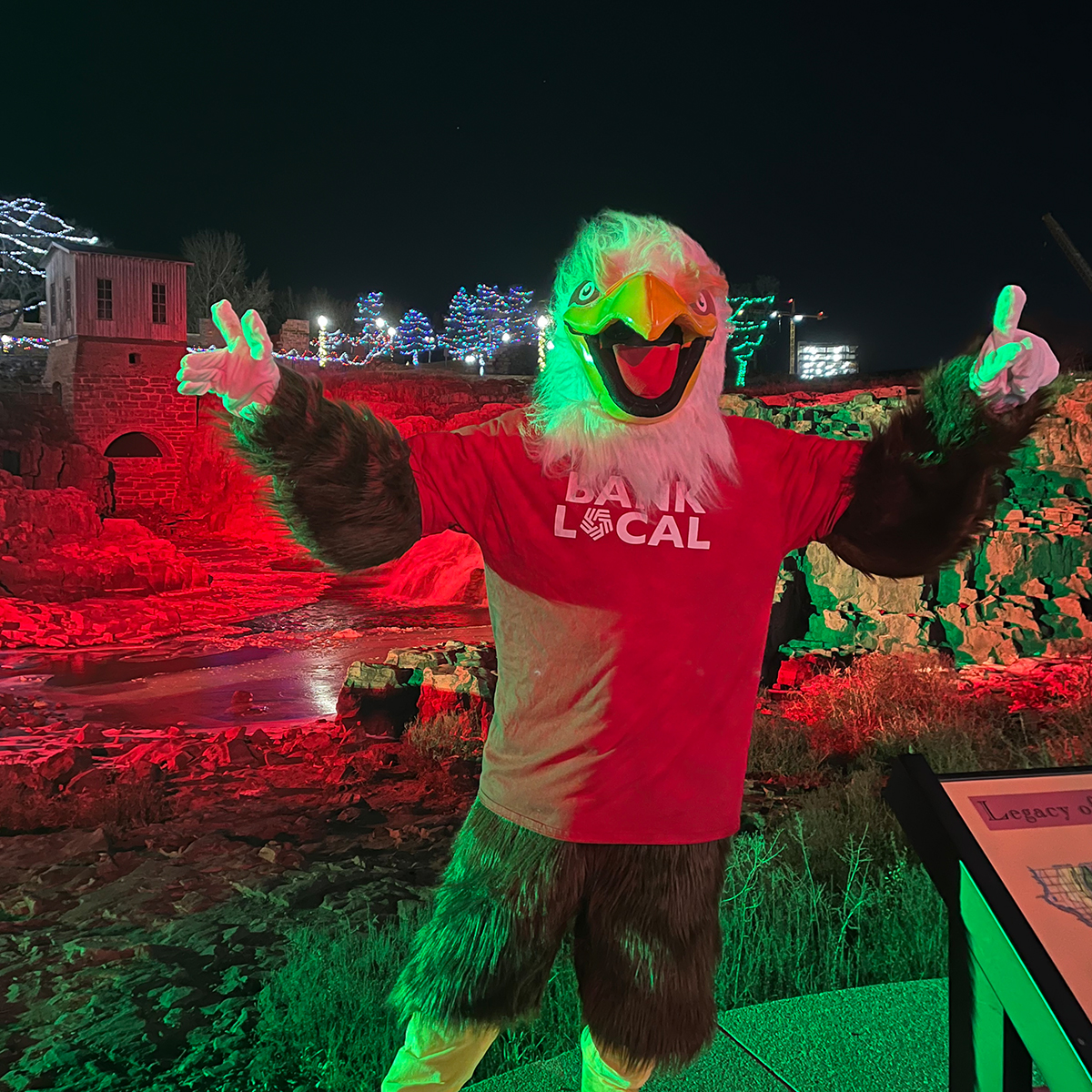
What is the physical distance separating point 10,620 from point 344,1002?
12.3 feet

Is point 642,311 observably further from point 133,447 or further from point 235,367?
point 133,447

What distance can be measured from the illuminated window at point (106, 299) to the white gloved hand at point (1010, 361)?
19.2 feet

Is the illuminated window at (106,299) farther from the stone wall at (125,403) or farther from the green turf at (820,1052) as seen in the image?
the green turf at (820,1052)

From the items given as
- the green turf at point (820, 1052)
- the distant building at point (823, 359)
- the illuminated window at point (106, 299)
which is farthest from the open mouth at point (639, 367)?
the distant building at point (823, 359)

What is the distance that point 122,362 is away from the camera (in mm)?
6020

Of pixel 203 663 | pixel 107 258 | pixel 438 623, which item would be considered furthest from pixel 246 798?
pixel 107 258

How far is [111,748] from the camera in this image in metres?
3.89

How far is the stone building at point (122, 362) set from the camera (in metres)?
5.90

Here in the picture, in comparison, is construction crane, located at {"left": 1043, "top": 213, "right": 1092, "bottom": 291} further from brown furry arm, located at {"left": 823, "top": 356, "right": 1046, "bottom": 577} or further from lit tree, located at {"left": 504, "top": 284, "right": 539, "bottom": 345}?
lit tree, located at {"left": 504, "top": 284, "right": 539, "bottom": 345}

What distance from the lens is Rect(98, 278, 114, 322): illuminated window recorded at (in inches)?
231

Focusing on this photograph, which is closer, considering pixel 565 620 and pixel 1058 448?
pixel 565 620

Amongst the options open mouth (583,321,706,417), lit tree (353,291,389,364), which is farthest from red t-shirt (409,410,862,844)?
lit tree (353,291,389,364)

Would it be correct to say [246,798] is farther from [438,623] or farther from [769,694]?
[769,694]

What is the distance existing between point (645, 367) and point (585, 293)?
0.15 metres
